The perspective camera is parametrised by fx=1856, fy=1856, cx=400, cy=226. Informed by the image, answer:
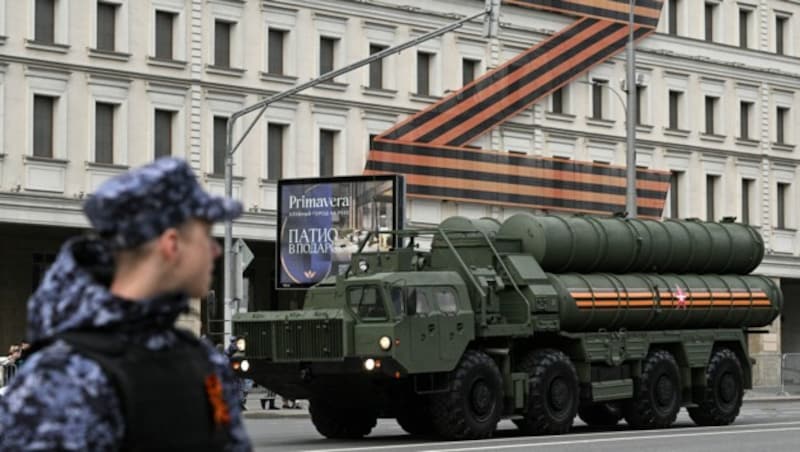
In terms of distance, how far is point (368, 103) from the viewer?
5191 cm

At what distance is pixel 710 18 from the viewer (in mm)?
62312

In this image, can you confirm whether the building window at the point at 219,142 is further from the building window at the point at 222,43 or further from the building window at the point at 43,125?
the building window at the point at 43,125

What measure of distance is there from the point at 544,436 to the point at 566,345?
2.53m

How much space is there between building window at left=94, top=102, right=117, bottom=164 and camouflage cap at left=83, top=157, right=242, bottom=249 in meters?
42.4

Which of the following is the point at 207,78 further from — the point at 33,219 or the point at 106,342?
the point at 106,342

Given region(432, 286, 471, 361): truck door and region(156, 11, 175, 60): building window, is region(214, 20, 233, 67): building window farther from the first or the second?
region(432, 286, 471, 361): truck door

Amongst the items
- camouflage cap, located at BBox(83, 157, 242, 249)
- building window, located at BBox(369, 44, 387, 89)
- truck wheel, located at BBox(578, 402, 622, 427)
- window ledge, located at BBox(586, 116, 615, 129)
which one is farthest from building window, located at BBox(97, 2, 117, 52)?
camouflage cap, located at BBox(83, 157, 242, 249)

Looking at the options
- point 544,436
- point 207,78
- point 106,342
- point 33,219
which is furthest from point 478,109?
point 106,342

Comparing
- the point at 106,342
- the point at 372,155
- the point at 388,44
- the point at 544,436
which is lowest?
the point at 544,436

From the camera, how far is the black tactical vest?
11.8 feet

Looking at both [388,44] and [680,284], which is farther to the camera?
[388,44]

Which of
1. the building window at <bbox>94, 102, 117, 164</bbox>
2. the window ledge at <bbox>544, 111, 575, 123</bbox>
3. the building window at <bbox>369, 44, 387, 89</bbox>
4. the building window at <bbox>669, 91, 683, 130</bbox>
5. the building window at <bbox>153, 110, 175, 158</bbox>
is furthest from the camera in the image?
the building window at <bbox>669, 91, 683, 130</bbox>

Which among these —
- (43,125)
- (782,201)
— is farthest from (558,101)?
(43,125)

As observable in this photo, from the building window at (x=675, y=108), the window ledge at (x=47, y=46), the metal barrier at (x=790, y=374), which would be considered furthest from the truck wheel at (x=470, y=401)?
the building window at (x=675, y=108)
